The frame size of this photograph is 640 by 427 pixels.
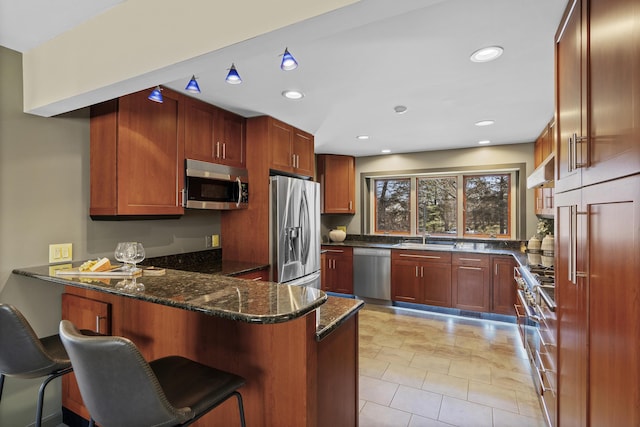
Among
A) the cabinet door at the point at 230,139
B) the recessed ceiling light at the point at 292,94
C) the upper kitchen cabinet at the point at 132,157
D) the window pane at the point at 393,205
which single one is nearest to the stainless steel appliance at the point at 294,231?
the cabinet door at the point at 230,139

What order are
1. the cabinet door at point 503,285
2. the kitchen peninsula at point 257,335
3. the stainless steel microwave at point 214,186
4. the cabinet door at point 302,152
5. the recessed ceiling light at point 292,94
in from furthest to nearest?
the cabinet door at point 503,285 → the cabinet door at point 302,152 → the stainless steel microwave at point 214,186 → the recessed ceiling light at point 292,94 → the kitchen peninsula at point 257,335

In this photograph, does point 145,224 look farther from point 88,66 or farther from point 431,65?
point 431,65

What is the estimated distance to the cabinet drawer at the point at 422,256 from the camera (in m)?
4.30

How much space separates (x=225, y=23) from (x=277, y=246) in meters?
2.13

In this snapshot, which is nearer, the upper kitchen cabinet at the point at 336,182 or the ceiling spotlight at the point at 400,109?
the ceiling spotlight at the point at 400,109

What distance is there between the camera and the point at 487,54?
1.91 metres

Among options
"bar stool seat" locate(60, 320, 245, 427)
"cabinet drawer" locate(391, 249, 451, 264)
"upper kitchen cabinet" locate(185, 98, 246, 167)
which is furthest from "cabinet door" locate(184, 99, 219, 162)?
"cabinet drawer" locate(391, 249, 451, 264)

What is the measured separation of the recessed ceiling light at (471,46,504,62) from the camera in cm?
185

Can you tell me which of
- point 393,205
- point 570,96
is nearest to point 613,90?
point 570,96

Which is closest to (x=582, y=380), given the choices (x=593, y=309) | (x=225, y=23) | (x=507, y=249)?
(x=593, y=309)

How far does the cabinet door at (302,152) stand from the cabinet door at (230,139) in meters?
0.59

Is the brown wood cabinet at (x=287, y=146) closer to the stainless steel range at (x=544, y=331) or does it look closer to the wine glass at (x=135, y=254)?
the wine glass at (x=135, y=254)

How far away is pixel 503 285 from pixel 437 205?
151 centimetres

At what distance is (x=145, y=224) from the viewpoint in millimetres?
2641
